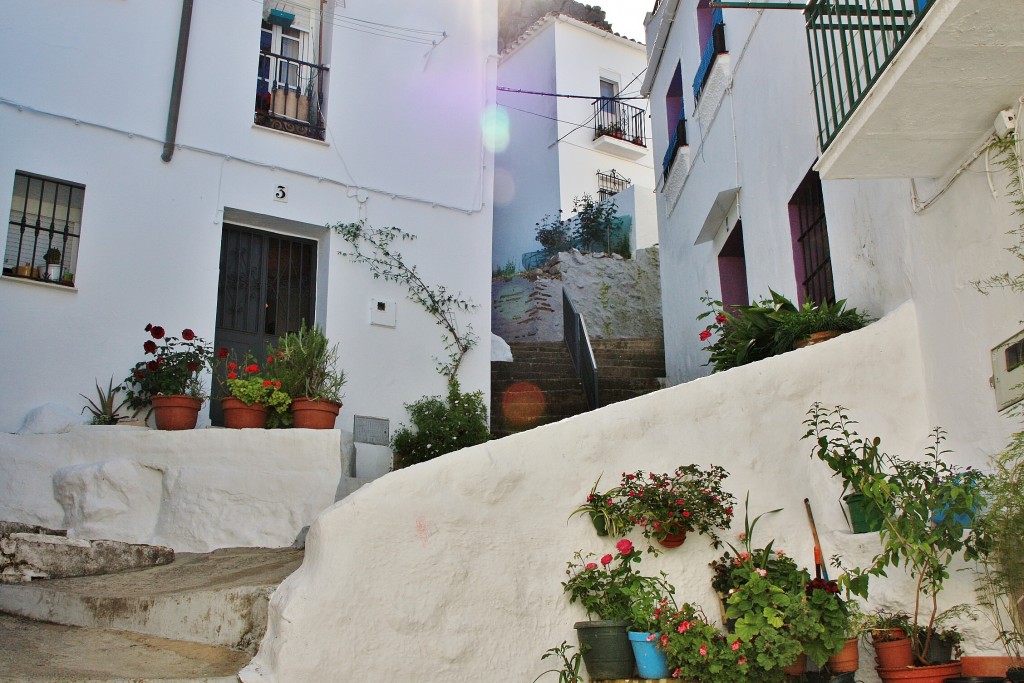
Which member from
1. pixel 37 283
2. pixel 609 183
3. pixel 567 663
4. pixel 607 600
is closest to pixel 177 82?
pixel 37 283

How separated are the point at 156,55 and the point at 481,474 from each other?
5620 millimetres

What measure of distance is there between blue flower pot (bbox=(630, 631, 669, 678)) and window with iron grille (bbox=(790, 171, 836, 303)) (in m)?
3.52

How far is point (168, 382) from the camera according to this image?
7.56 metres

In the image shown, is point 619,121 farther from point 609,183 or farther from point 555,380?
point 555,380

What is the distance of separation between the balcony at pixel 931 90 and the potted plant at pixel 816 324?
1.24 m

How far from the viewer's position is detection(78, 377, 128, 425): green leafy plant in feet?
24.7

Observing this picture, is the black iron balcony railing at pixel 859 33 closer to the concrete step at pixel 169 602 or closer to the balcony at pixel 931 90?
the balcony at pixel 931 90

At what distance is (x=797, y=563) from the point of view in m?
5.48

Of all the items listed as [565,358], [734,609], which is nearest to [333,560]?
[734,609]

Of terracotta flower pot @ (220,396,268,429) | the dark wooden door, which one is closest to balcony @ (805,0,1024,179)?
terracotta flower pot @ (220,396,268,429)

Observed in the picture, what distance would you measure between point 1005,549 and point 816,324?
206 cm

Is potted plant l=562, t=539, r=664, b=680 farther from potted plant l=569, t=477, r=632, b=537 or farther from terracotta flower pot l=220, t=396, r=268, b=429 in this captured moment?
terracotta flower pot l=220, t=396, r=268, b=429

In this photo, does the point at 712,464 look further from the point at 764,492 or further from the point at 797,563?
the point at 797,563

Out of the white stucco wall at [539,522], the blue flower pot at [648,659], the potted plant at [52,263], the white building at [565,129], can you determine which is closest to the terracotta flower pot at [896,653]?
the white stucco wall at [539,522]
